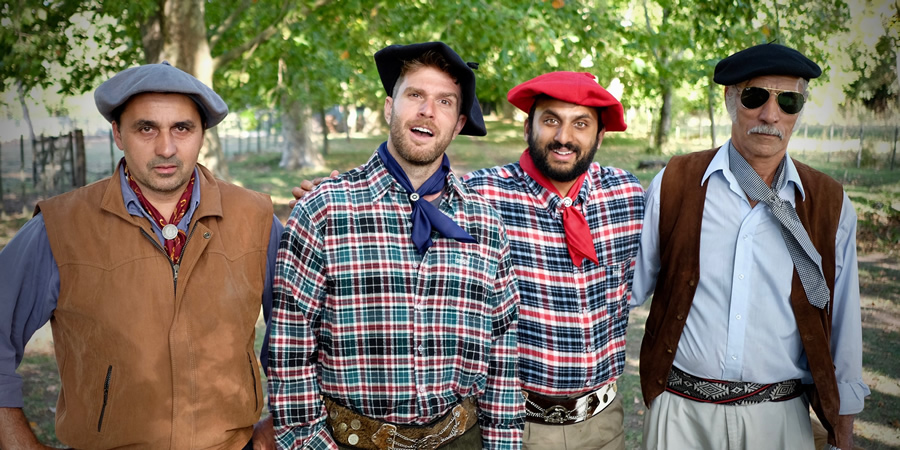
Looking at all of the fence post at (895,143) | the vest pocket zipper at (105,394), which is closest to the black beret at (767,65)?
the vest pocket zipper at (105,394)

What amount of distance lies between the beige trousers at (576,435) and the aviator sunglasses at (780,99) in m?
1.51

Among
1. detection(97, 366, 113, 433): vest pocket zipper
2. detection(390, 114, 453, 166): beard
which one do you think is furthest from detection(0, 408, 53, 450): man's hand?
detection(390, 114, 453, 166): beard

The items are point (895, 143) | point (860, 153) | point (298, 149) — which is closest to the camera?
point (895, 143)

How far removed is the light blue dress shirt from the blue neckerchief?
1127mm

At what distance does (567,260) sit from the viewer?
2904mm

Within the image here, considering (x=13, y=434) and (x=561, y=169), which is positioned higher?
(x=561, y=169)

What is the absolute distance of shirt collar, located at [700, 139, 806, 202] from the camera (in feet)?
9.50

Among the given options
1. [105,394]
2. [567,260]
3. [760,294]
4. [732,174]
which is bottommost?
[105,394]

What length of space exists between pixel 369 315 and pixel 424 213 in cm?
42

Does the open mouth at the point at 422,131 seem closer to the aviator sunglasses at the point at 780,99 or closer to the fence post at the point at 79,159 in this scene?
the aviator sunglasses at the point at 780,99

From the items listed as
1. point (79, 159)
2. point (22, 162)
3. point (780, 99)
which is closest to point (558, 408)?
point (780, 99)

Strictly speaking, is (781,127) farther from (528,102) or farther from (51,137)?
(51,137)

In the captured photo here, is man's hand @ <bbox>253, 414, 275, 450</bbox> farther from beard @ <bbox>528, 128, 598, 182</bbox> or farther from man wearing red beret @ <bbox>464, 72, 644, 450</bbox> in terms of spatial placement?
beard @ <bbox>528, 128, 598, 182</bbox>

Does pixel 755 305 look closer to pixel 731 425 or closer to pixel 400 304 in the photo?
pixel 731 425
